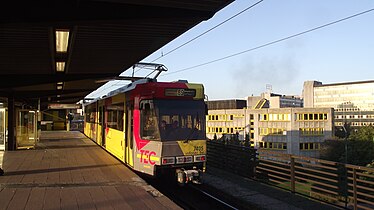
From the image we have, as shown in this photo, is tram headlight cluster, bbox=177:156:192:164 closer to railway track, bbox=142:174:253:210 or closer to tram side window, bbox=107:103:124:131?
railway track, bbox=142:174:253:210

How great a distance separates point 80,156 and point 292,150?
68.9 metres

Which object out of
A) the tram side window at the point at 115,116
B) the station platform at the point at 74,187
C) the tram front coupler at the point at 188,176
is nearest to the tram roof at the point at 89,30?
the tram side window at the point at 115,116

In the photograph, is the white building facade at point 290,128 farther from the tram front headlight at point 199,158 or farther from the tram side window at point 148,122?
the tram side window at point 148,122

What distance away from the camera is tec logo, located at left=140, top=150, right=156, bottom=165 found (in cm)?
1078

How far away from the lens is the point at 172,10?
7.88 metres

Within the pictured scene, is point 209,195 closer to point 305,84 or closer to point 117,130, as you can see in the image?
point 117,130

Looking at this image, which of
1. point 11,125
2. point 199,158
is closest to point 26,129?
point 11,125

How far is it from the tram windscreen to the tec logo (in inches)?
16.9

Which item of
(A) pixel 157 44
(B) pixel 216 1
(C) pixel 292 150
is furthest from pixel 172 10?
(C) pixel 292 150

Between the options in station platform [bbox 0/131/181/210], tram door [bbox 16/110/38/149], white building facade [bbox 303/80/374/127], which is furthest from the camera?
white building facade [bbox 303/80/374/127]

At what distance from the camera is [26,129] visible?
63.8 ft

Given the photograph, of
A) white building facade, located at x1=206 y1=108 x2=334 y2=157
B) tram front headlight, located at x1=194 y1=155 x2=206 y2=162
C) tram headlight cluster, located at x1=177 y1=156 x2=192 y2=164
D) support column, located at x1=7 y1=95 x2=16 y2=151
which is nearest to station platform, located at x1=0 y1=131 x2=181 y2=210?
tram headlight cluster, located at x1=177 y1=156 x2=192 y2=164

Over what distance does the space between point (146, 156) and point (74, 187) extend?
2.67 metres

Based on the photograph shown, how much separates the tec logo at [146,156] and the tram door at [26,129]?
10.0 m
